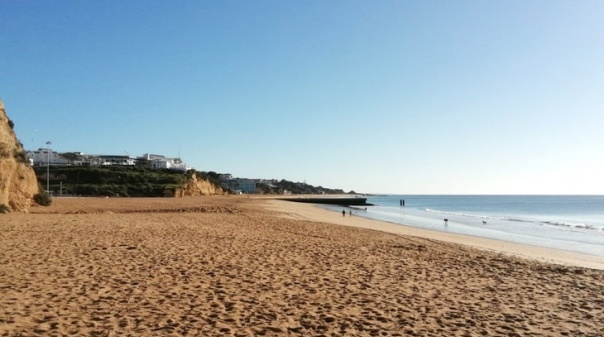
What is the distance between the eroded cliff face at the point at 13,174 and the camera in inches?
1054

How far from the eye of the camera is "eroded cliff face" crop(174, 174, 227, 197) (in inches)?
3469

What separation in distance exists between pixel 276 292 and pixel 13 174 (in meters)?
27.6

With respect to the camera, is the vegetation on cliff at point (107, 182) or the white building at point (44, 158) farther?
the white building at point (44, 158)

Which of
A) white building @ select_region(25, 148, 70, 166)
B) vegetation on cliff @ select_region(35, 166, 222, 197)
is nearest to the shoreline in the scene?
vegetation on cliff @ select_region(35, 166, 222, 197)

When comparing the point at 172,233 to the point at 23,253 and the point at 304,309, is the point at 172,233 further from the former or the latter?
the point at 304,309

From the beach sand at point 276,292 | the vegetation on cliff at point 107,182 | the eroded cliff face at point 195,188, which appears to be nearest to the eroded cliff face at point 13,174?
the beach sand at point 276,292

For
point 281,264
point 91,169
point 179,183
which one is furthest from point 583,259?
point 91,169

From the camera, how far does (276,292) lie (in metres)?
8.50

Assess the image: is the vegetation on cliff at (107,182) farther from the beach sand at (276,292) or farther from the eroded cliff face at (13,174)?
the beach sand at (276,292)

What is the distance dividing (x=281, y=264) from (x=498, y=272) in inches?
225

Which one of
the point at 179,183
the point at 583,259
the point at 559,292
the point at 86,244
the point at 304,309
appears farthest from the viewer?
the point at 179,183

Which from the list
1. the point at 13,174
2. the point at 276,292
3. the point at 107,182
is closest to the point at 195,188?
the point at 107,182

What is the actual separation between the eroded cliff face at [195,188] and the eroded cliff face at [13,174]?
51.8m

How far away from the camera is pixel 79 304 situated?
281 inches
